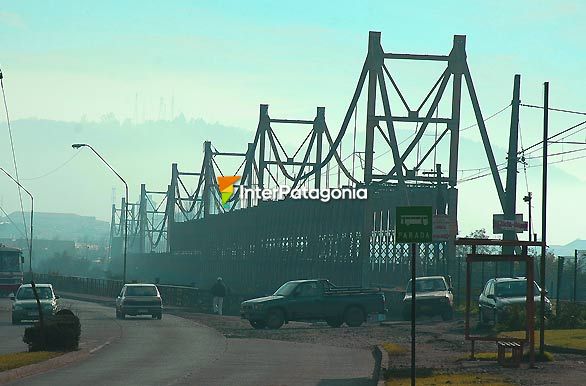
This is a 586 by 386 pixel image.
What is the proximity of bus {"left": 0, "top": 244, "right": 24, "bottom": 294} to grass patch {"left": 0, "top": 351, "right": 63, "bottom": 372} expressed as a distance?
42.5 meters

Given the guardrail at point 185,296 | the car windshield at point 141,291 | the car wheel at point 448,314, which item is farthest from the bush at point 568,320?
the guardrail at point 185,296

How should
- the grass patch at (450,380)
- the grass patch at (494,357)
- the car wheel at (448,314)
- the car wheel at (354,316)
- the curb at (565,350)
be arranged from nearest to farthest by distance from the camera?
1. the grass patch at (450,380)
2. the grass patch at (494,357)
3. the curb at (565,350)
4. the car wheel at (354,316)
5. the car wheel at (448,314)

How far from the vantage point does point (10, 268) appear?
69.8 m

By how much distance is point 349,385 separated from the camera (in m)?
20.1

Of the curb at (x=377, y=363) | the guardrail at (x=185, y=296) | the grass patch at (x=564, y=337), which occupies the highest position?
the grass patch at (x=564, y=337)

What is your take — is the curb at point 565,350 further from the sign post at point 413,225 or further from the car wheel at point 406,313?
the car wheel at point 406,313

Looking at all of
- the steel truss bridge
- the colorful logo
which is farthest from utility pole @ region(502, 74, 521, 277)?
the colorful logo

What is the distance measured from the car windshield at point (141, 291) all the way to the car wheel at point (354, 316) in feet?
33.8

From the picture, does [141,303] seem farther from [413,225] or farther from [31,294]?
[413,225]

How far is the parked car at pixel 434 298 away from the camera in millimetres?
42656

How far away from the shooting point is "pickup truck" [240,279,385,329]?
133 feet

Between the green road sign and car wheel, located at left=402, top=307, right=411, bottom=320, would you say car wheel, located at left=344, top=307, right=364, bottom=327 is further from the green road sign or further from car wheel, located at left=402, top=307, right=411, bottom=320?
the green road sign

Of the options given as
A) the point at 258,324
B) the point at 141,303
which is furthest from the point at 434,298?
the point at 141,303

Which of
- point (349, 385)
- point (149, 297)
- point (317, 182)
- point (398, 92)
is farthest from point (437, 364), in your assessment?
point (317, 182)
